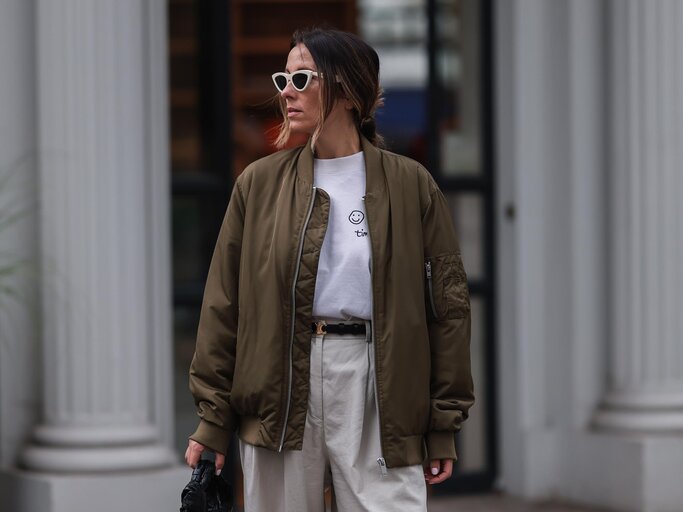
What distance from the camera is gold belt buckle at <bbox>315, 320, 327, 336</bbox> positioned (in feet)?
10.8

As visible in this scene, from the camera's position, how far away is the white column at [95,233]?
17.9 feet

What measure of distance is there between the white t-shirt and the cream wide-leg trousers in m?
0.07

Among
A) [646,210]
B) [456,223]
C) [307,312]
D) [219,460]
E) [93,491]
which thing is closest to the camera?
[307,312]

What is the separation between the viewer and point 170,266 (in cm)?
594

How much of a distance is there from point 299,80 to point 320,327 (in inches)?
22.6

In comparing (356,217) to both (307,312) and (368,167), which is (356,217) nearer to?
(368,167)

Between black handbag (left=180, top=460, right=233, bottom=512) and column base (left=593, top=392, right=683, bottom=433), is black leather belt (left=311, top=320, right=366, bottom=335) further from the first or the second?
column base (left=593, top=392, right=683, bottom=433)

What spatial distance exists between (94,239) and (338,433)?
95.2 inches

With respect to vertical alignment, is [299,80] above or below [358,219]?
above

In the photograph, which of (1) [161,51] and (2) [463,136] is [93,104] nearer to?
(1) [161,51]

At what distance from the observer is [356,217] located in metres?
3.32

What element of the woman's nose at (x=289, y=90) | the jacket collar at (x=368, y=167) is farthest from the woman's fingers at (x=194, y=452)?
the woman's nose at (x=289, y=90)

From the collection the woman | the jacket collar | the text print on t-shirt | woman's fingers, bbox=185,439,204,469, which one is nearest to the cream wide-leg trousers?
the woman

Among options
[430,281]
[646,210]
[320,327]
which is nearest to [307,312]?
[320,327]
